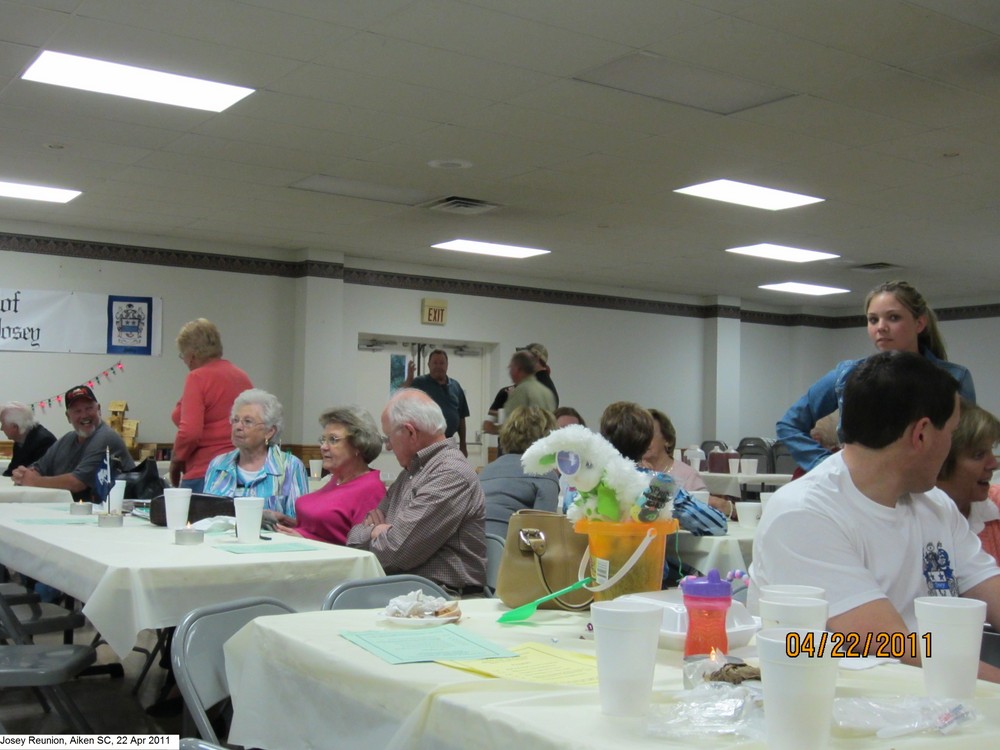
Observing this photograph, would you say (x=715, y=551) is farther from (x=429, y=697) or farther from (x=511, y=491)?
(x=429, y=697)

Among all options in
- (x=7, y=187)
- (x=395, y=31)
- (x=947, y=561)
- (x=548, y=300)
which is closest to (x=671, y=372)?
(x=548, y=300)

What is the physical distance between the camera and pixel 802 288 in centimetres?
1335

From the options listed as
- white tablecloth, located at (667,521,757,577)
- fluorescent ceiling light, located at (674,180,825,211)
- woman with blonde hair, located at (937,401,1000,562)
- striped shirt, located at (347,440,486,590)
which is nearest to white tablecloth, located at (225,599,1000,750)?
woman with blonde hair, located at (937,401,1000,562)

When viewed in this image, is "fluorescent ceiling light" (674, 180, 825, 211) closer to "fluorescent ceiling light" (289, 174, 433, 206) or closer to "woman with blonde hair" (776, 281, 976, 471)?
"fluorescent ceiling light" (289, 174, 433, 206)

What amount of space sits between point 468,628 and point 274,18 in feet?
11.4

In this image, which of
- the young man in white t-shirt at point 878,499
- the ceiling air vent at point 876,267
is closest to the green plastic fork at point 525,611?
the young man in white t-shirt at point 878,499

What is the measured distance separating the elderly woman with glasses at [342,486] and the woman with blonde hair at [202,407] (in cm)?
144

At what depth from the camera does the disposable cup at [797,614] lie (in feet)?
4.80

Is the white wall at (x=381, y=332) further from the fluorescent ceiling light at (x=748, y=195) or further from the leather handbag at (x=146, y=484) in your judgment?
the leather handbag at (x=146, y=484)

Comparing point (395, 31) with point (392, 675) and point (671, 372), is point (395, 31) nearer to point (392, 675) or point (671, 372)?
point (392, 675)

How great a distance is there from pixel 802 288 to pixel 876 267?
1.95m

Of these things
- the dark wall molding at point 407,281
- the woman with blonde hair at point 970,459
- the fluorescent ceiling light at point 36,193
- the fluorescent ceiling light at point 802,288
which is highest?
→ the fluorescent ceiling light at point 36,193

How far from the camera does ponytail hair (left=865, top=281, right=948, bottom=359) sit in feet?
11.2

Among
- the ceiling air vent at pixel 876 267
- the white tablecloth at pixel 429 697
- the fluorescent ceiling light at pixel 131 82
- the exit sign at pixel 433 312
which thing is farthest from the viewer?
the exit sign at pixel 433 312
